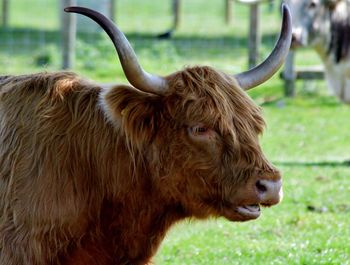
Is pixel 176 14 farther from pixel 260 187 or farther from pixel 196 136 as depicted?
pixel 260 187

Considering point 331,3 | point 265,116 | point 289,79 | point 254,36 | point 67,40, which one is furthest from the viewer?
point 254,36

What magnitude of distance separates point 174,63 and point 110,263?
Answer: 1592 cm

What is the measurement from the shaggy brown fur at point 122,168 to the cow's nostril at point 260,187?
1.4 inches

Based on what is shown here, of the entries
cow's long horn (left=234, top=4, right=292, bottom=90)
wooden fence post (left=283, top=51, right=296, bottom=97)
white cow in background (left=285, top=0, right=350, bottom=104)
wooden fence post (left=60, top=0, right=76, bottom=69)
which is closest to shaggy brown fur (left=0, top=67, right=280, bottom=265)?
cow's long horn (left=234, top=4, right=292, bottom=90)

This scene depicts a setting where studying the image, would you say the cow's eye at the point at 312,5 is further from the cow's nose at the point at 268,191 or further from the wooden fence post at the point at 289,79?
the cow's nose at the point at 268,191

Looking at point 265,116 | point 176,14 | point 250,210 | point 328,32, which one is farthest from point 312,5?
point 176,14

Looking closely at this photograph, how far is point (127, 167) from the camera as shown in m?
5.80

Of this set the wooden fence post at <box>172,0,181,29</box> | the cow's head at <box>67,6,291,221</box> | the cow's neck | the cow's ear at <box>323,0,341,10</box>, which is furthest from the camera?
the wooden fence post at <box>172,0,181,29</box>

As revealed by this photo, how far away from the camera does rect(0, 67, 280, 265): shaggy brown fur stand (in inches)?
222

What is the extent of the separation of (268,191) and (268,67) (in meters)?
0.97

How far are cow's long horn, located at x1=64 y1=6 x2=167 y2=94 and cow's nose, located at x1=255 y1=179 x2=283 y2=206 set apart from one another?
0.75 metres

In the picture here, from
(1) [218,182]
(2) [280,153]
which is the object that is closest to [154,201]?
(1) [218,182]

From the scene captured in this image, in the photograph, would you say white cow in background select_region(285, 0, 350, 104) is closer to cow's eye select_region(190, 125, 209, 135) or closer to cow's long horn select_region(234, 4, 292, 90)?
cow's long horn select_region(234, 4, 292, 90)

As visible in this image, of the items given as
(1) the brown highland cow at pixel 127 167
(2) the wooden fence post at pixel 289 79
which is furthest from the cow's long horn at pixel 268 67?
(2) the wooden fence post at pixel 289 79
